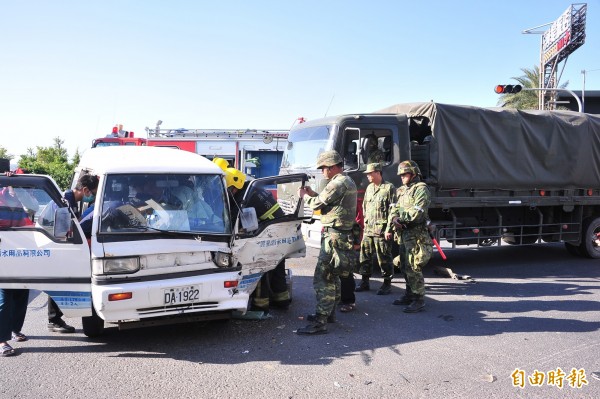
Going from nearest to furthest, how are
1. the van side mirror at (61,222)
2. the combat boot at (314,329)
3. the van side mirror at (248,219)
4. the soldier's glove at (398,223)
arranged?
the van side mirror at (61,222), the van side mirror at (248,219), the combat boot at (314,329), the soldier's glove at (398,223)

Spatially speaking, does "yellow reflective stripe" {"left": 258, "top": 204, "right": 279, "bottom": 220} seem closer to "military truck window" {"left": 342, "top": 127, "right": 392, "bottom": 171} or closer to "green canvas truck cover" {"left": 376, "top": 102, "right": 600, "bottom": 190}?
"military truck window" {"left": 342, "top": 127, "right": 392, "bottom": 171}

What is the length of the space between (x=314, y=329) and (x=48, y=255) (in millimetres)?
2672

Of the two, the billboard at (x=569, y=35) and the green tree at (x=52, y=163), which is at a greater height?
the billboard at (x=569, y=35)

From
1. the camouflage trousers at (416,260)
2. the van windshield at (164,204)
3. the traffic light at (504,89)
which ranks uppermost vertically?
the traffic light at (504,89)

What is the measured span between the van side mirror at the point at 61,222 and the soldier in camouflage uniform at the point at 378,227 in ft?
12.6

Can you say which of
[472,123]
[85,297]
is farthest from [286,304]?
[472,123]

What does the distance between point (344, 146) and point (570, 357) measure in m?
4.30

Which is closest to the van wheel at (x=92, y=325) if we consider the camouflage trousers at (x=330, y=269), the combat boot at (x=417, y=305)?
the camouflage trousers at (x=330, y=269)

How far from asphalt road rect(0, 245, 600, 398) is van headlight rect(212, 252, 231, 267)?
815 millimetres

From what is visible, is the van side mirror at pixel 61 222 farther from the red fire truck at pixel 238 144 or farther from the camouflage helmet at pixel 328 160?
the red fire truck at pixel 238 144

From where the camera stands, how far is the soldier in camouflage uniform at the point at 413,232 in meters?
5.87

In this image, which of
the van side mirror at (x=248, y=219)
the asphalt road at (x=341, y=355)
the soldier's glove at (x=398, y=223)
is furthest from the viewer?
the soldier's glove at (x=398, y=223)

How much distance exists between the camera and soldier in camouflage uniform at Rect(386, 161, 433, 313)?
5.87 metres

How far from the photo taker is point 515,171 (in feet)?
28.5
